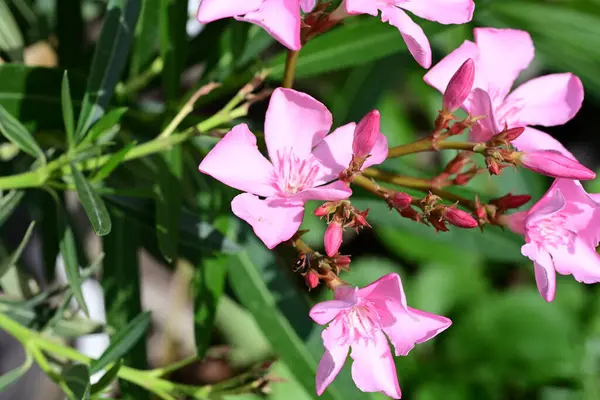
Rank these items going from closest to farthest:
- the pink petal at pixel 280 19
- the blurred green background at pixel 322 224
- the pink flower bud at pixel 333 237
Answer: the pink petal at pixel 280 19, the pink flower bud at pixel 333 237, the blurred green background at pixel 322 224

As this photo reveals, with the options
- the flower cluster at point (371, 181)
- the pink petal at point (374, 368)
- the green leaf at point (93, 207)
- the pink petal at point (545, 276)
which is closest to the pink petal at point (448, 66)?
the flower cluster at point (371, 181)

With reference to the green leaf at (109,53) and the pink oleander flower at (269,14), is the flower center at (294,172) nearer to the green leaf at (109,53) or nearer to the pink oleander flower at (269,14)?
the pink oleander flower at (269,14)

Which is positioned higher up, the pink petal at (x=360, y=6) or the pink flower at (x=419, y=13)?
the pink petal at (x=360, y=6)

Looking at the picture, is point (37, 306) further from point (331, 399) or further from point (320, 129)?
point (320, 129)

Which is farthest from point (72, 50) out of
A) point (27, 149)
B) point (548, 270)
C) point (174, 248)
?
point (548, 270)

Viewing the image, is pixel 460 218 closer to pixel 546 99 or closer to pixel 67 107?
pixel 546 99

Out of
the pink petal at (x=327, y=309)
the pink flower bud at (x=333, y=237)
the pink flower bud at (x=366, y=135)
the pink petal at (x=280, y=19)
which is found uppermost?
the pink petal at (x=280, y=19)
